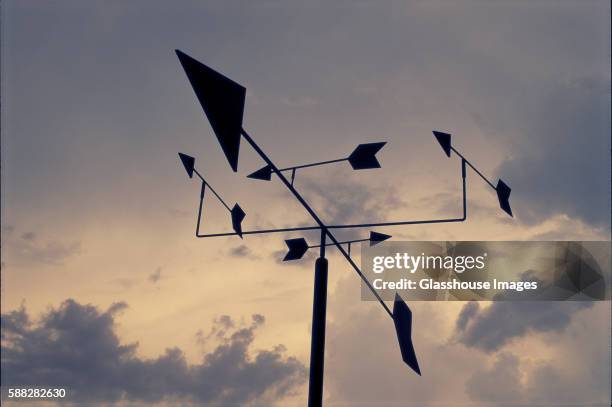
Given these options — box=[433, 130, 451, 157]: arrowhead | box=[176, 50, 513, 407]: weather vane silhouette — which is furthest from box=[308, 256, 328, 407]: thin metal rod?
box=[433, 130, 451, 157]: arrowhead

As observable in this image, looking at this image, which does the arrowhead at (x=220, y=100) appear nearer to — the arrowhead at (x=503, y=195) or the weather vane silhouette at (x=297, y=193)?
the weather vane silhouette at (x=297, y=193)

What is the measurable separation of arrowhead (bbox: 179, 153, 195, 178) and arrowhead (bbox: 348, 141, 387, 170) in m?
3.05

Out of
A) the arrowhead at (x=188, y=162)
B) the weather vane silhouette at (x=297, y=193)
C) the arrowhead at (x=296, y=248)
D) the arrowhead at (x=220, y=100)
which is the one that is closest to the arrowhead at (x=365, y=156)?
the weather vane silhouette at (x=297, y=193)

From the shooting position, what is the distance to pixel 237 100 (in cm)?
530

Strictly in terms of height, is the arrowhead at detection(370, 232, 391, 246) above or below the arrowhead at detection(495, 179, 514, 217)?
below

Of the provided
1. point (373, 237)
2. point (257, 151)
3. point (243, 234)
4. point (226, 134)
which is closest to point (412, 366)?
point (373, 237)

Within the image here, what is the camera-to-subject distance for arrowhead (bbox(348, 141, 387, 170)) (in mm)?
7730

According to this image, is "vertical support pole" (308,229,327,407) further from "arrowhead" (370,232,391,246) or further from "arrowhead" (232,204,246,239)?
"arrowhead" (232,204,246,239)

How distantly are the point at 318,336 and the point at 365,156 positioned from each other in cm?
260

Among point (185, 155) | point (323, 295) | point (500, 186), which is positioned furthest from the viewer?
point (185, 155)

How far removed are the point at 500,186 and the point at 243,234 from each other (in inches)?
155

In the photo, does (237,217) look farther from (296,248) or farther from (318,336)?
(318,336)

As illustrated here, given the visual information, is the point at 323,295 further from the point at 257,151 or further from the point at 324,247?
the point at 257,151

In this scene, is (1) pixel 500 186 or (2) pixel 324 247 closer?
(2) pixel 324 247
